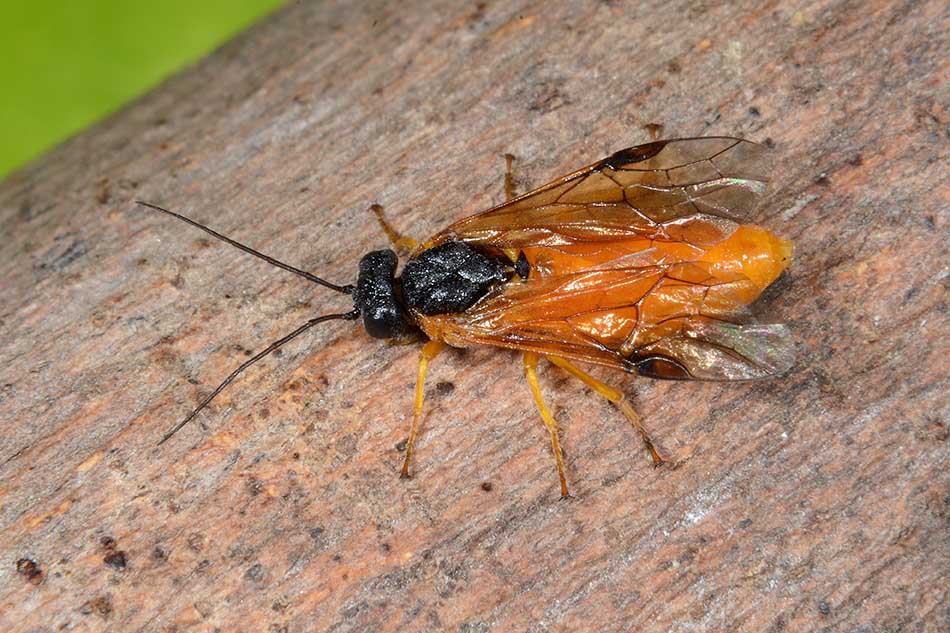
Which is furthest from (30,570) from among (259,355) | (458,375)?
(458,375)

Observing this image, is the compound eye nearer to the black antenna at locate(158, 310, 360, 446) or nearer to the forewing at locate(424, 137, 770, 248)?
the black antenna at locate(158, 310, 360, 446)

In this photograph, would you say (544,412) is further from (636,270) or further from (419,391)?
(636,270)

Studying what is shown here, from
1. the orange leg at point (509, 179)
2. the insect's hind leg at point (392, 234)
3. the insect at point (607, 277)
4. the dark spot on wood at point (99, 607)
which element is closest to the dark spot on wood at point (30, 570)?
the dark spot on wood at point (99, 607)

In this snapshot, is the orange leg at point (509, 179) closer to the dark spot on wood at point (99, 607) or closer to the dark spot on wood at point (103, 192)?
the dark spot on wood at point (103, 192)

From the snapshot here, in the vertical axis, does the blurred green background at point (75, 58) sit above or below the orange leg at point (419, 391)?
above

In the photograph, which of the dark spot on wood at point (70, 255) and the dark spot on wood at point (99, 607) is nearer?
the dark spot on wood at point (99, 607)
